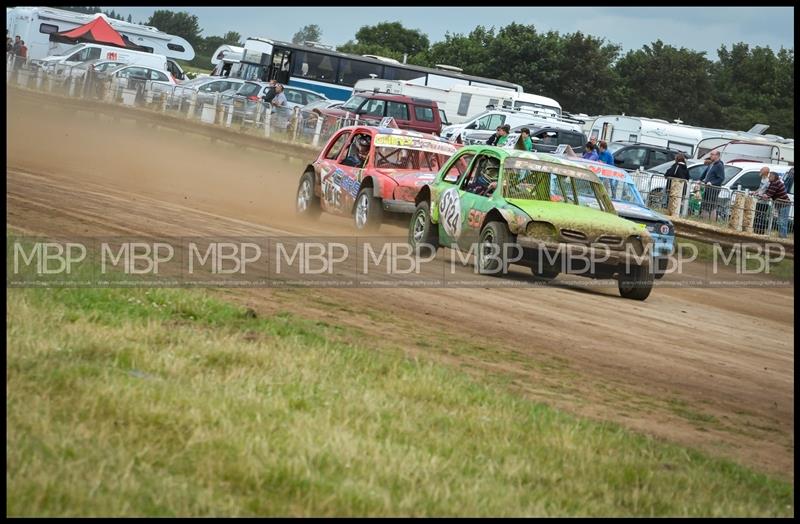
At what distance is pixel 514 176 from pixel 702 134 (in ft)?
87.1

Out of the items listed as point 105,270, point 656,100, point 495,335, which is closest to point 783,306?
point 495,335

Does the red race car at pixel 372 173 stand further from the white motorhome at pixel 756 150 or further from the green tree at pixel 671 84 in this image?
the green tree at pixel 671 84

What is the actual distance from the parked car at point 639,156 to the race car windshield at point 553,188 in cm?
1484

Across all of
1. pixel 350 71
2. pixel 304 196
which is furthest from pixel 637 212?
pixel 350 71

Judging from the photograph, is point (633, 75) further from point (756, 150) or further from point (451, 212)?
point (451, 212)

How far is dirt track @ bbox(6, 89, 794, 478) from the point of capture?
25.9 feet

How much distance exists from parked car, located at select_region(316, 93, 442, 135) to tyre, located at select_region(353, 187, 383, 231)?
1404cm

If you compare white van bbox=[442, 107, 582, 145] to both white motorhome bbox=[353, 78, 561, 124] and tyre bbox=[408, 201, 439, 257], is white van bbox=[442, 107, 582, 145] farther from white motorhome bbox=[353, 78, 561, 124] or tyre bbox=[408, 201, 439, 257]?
tyre bbox=[408, 201, 439, 257]

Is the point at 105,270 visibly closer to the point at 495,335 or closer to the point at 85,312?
the point at 85,312

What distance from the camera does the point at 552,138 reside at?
30.8 m

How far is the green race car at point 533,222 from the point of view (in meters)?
13.1

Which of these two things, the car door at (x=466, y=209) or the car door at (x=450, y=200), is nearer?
the car door at (x=466, y=209)

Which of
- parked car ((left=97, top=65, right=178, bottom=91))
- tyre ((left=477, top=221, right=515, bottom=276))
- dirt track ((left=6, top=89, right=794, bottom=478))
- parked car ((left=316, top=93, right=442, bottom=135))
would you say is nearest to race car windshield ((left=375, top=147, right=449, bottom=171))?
dirt track ((left=6, top=89, right=794, bottom=478))

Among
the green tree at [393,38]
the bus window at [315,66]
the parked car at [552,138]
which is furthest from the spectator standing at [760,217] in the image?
the green tree at [393,38]
